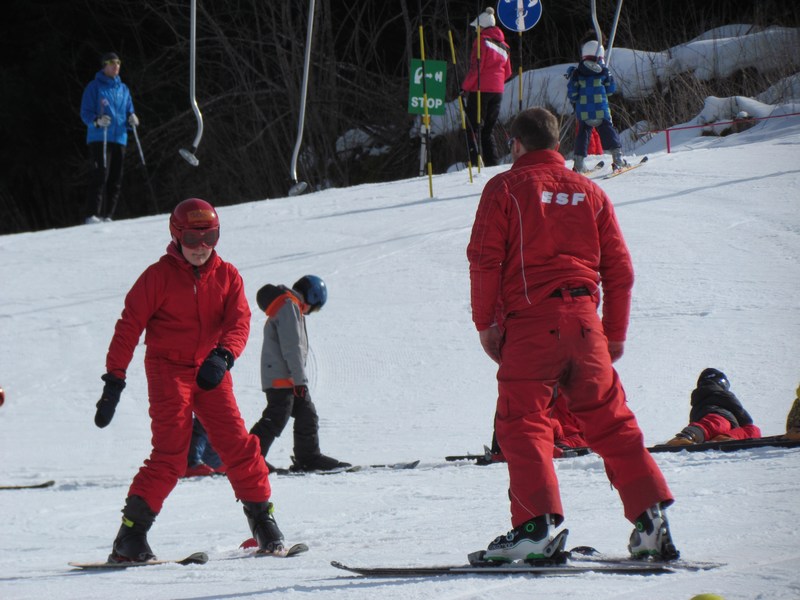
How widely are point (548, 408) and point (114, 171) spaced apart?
38.3ft

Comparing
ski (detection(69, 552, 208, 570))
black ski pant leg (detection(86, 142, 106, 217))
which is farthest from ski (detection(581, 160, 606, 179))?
ski (detection(69, 552, 208, 570))

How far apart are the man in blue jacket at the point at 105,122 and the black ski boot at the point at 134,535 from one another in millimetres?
10075

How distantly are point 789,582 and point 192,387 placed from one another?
2.45 metres

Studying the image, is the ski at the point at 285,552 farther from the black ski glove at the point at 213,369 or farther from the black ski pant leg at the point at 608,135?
the black ski pant leg at the point at 608,135

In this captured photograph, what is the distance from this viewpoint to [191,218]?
4.72 metres

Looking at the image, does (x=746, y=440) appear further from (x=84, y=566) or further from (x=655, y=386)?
(x=84, y=566)

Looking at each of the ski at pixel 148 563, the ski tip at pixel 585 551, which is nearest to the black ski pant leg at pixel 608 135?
the ski at pixel 148 563

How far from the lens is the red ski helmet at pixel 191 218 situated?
15.5 ft

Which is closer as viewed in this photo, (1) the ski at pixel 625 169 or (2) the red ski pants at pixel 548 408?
(2) the red ski pants at pixel 548 408

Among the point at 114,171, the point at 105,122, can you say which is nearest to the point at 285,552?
the point at 105,122

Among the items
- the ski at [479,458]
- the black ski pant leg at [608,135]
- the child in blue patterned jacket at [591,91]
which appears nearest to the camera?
the ski at [479,458]

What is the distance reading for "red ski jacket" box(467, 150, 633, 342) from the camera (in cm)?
389

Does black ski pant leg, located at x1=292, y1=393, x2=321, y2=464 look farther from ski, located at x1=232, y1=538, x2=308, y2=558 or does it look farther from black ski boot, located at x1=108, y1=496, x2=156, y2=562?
black ski boot, located at x1=108, y1=496, x2=156, y2=562

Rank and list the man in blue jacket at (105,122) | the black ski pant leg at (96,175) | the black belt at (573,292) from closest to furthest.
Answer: the black belt at (573,292) → the man in blue jacket at (105,122) → the black ski pant leg at (96,175)
